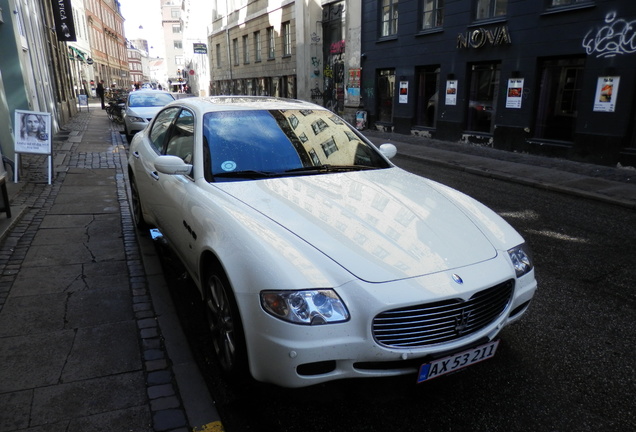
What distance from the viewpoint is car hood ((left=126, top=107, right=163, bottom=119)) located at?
13.5 meters

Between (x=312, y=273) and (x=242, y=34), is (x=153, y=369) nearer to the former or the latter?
(x=312, y=273)

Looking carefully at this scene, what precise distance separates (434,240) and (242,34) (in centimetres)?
3488

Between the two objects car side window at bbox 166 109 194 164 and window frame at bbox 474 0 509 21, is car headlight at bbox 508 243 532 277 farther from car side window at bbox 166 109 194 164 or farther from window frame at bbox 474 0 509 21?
window frame at bbox 474 0 509 21

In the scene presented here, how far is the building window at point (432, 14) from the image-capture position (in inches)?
600

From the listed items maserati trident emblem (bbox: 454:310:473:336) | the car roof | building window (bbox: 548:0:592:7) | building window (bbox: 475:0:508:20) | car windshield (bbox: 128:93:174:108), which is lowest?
maserati trident emblem (bbox: 454:310:473:336)

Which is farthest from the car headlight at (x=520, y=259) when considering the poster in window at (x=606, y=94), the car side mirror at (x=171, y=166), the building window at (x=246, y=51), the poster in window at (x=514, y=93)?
the building window at (x=246, y=51)

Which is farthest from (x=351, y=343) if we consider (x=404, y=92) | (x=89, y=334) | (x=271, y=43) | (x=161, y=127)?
(x=271, y=43)

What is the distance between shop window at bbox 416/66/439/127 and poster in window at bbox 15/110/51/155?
11906 mm

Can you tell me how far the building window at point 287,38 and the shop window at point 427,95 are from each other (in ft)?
41.2

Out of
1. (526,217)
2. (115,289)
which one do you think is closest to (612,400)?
(115,289)

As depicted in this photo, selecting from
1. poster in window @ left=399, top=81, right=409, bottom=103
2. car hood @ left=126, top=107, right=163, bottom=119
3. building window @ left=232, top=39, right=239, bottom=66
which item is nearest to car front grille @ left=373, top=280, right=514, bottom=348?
car hood @ left=126, top=107, right=163, bottom=119

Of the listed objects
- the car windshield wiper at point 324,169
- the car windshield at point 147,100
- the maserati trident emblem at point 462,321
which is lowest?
the maserati trident emblem at point 462,321

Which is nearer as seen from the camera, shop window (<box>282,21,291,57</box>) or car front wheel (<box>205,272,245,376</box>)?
car front wheel (<box>205,272,245,376</box>)

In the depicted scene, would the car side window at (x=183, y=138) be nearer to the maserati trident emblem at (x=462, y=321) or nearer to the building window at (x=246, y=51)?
the maserati trident emblem at (x=462, y=321)
